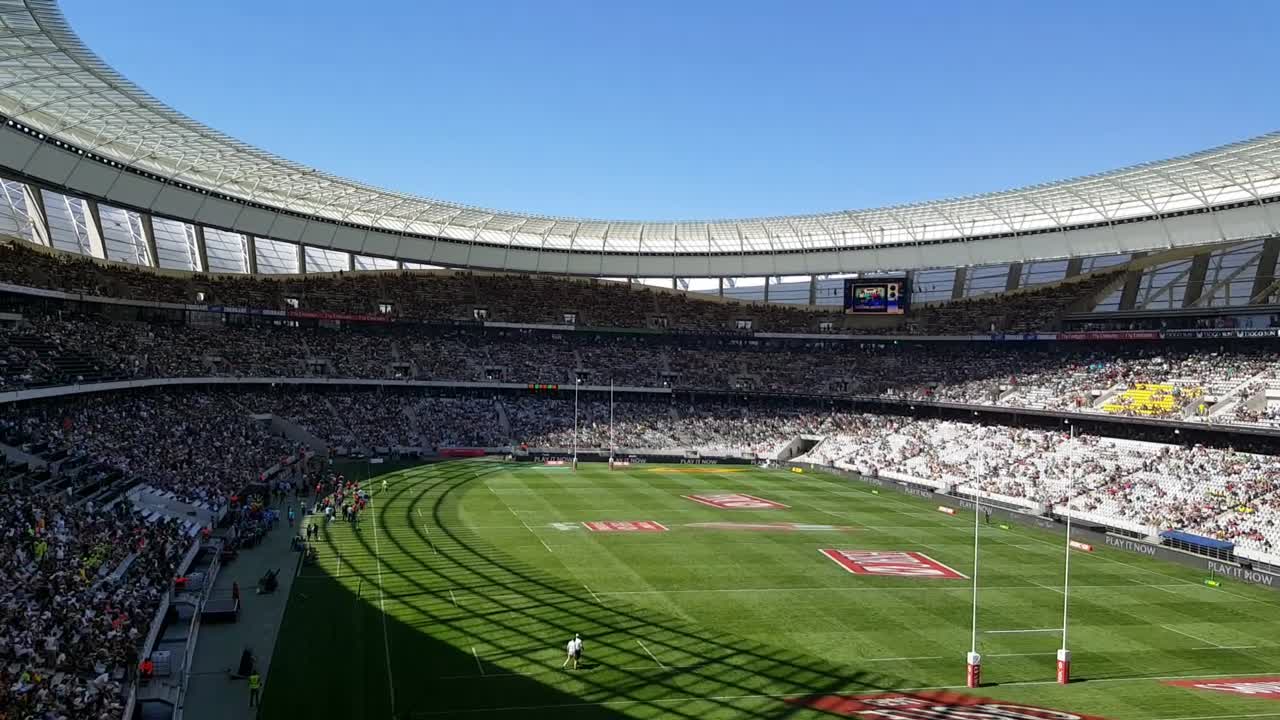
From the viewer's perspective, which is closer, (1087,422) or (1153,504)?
(1153,504)

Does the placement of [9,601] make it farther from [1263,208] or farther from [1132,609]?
[1263,208]

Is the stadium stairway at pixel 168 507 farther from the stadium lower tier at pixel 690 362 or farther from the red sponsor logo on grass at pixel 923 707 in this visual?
the red sponsor logo on grass at pixel 923 707

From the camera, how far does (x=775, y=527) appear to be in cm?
4250

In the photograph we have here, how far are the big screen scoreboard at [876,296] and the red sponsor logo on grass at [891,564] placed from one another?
116 feet

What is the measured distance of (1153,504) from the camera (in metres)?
42.7

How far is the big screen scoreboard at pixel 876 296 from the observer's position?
69.7m

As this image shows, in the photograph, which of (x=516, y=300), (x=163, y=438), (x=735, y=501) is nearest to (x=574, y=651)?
(x=735, y=501)

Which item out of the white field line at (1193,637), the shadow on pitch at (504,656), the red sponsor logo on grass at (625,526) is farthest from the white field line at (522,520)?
the white field line at (1193,637)

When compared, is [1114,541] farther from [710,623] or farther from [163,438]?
[163,438]

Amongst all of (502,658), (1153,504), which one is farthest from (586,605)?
(1153,504)

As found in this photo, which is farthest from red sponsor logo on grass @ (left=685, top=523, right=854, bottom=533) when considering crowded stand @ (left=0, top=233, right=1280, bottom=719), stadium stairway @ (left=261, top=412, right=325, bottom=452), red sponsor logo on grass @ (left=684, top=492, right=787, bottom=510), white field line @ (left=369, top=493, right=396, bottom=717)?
stadium stairway @ (left=261, top=412, right=325, bottom=452)

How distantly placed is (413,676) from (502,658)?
7.80 ft

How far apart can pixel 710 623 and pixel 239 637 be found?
1341cm

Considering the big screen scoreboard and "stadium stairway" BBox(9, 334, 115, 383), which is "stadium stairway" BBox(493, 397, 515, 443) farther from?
"stadium stairway" BBox(9, 334, 115, 383)
